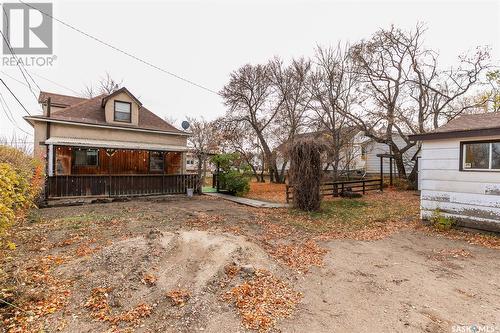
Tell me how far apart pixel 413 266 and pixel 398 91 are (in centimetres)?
1821

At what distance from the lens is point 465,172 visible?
25.1ft

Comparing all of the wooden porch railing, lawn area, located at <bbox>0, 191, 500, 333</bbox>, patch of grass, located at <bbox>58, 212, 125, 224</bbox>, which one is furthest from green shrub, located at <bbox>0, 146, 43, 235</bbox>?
patch of grass, located at <bbox>58, 212, 125, 224</bbox>

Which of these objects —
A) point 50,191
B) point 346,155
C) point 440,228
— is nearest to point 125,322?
point 440,228

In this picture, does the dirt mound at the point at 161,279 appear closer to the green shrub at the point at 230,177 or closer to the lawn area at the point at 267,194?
the lawn area at the point at 267,194

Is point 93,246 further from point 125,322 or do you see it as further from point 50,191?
point 50,191

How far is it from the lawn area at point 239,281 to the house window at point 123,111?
31.0 ft

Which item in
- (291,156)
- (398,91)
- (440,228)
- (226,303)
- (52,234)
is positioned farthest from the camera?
(398,91)

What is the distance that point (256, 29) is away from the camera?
15648 millimetres

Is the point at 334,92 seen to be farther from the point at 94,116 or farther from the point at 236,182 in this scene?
the point at 94,116

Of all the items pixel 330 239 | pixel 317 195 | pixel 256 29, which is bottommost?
pixel 330 239

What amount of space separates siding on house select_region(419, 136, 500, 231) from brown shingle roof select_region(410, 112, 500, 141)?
0.25 meters

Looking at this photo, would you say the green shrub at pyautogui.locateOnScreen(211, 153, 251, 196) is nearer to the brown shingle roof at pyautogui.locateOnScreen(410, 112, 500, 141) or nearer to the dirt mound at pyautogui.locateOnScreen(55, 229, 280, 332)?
the brown shingle roof at pyautogui.locateOnScreen(410, 112, 500, 141)

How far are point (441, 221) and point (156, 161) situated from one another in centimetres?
1470

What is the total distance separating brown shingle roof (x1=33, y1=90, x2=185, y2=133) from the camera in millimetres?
13836
